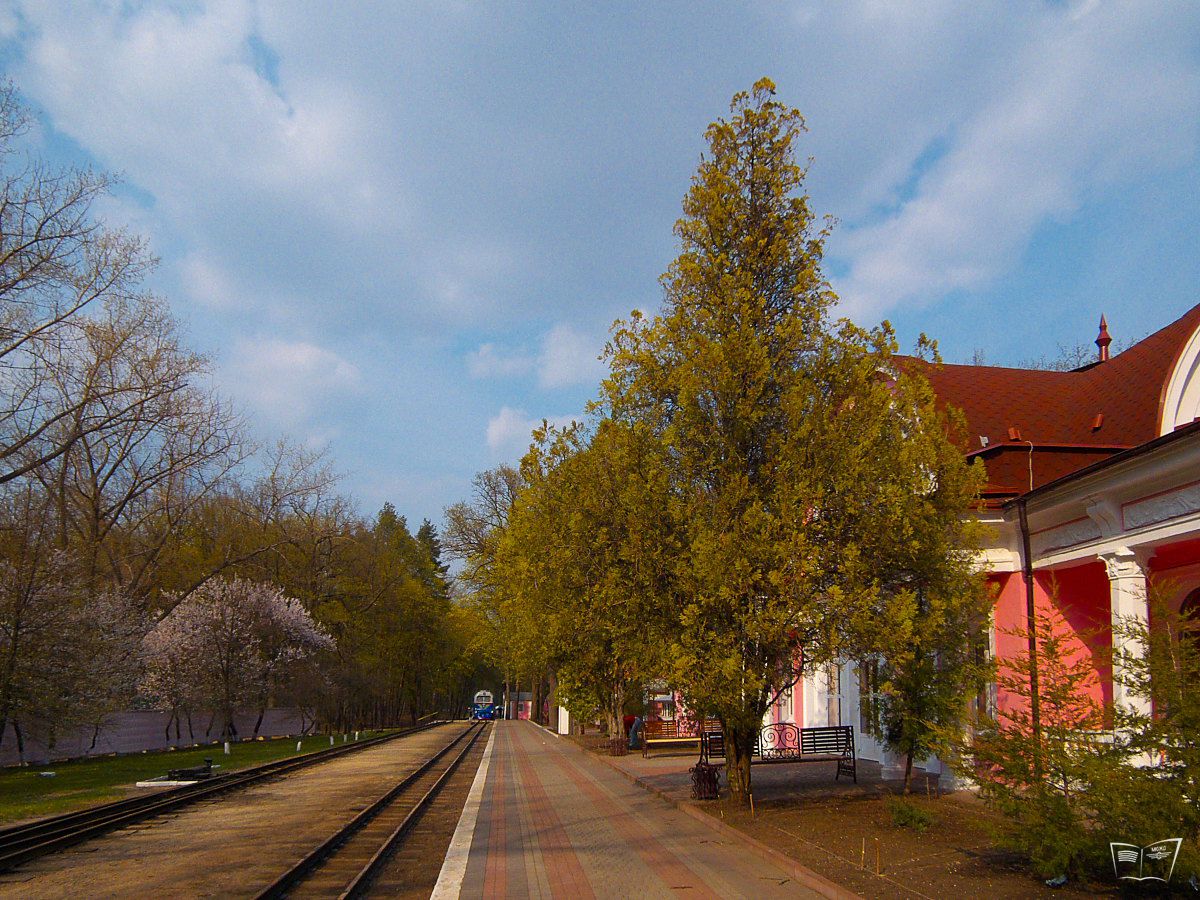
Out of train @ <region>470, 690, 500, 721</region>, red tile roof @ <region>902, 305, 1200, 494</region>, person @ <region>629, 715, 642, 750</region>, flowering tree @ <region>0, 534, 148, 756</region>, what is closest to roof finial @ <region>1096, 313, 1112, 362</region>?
red tile roof @ <region>902, 305, 1200, 494</region>

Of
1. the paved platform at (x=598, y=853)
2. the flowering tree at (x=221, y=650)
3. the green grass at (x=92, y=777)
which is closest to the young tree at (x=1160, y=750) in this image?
the paved platform at (x=598, y=853)

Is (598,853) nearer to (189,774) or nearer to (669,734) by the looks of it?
(189,774)

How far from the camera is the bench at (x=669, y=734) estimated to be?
30750mm

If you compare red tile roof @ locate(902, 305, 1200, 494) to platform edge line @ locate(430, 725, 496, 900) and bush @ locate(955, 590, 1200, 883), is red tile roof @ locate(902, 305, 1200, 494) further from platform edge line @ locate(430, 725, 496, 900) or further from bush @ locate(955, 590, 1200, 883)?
platform edge line @ locate(430, 725, 496, 900)

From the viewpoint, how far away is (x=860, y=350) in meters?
13.6

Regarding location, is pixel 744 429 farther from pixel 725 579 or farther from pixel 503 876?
pixel 503 876

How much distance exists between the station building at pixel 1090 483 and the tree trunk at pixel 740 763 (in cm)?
171

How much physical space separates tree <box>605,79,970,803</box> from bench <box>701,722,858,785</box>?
4.72 m

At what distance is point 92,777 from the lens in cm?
2378

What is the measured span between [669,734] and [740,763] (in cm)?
2089

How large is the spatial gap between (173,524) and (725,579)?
35.0m

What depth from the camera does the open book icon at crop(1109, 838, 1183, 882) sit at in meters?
6.67

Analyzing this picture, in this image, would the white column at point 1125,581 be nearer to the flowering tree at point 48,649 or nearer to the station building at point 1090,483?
the station building at point 1090,483

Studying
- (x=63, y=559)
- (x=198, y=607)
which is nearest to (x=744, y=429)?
(x=63, y=559)
